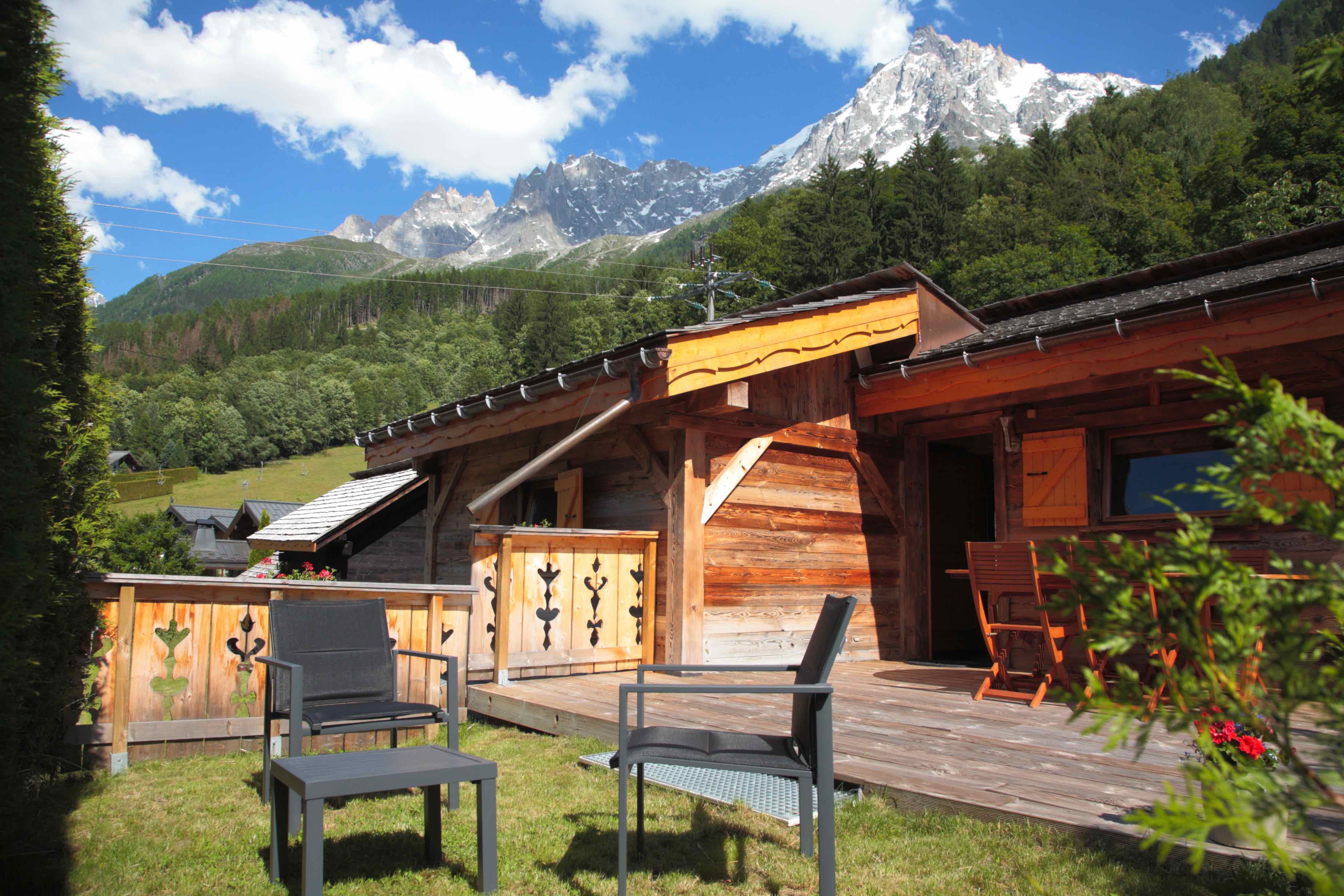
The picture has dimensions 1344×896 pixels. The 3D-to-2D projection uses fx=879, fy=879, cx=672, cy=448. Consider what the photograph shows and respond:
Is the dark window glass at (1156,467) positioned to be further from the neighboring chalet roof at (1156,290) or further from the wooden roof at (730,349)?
the wooden roof at (730,349)

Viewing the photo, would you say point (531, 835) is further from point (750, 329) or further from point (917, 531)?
point (917, 531)

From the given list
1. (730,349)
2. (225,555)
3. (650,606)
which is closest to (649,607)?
(650,606)

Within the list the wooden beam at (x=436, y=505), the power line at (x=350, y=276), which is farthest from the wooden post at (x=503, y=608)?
the wooden beam at (x=436, y=505)

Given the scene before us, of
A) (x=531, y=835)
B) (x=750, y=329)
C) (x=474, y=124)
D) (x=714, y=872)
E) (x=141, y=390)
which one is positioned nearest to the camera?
(x=714, y=872)

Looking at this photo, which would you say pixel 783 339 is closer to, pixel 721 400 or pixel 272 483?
pixel 721 400

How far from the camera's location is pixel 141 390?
63156 mm

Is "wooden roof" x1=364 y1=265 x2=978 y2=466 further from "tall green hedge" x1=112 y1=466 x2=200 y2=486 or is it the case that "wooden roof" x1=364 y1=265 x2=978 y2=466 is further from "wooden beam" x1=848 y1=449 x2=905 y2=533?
"tall green hedge" x1=112 y1=466 x2=200 y2=486

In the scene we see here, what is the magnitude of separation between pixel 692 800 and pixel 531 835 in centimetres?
73

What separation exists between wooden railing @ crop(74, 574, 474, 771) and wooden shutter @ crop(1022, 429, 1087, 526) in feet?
16.3

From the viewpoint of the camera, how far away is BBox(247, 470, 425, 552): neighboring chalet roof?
11.7 m

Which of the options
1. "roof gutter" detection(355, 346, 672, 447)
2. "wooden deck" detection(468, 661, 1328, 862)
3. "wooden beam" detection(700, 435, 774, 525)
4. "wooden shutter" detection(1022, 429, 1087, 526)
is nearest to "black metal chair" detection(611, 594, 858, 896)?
"wooden deck" detection(468, 661, 1328, 862)

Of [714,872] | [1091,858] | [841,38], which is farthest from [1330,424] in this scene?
[841,38]

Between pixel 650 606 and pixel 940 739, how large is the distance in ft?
10.2

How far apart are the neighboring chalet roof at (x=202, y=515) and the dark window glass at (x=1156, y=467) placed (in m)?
39.5
